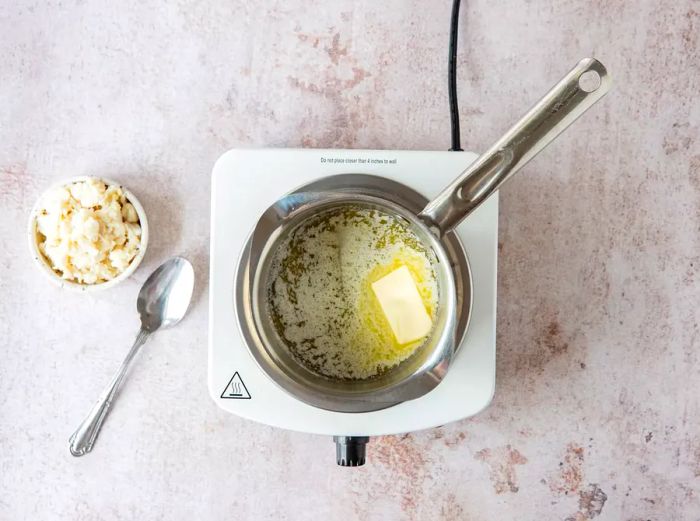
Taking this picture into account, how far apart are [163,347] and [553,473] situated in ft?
1.48

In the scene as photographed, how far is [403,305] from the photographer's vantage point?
22.8 inches

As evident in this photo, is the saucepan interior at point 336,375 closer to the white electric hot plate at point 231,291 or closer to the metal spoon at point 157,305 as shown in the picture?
the white electric hot plate at point 231,291

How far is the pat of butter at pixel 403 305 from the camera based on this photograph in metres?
0.58

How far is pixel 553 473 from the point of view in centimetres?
74

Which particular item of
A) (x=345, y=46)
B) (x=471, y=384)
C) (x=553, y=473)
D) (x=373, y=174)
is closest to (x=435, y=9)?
(x=345, y=46)

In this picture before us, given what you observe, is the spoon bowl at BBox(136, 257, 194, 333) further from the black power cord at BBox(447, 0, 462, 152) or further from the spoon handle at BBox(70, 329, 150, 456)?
the black power cord at BBox(447, 0, 462, 152)

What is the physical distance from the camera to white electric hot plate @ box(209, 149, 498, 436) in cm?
62

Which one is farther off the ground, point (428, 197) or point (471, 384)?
point (428, 197)

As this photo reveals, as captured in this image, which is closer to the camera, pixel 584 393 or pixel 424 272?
pixel 424 272

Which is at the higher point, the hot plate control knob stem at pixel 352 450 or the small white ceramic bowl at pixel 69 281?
the small white ceramic bowl at pixel 69 281

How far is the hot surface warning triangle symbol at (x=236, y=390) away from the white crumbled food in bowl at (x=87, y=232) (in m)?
0.18

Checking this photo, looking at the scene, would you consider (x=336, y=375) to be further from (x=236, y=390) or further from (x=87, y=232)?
(x=87, y=232)

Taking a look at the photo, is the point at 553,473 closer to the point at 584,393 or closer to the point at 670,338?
the point at 584,393

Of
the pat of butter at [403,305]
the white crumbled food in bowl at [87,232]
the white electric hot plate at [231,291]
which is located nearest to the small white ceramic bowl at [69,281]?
the white crumbled food in bowl at [87,232]
